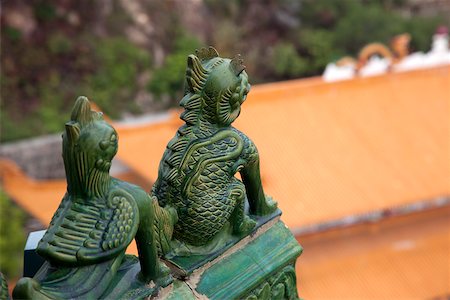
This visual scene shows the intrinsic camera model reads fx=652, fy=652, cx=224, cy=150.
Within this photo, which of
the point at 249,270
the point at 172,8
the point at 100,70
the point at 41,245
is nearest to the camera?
the point at 41,245

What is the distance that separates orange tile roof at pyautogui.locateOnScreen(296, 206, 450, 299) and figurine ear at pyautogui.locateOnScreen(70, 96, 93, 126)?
19.5 ft

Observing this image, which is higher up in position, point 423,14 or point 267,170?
point 267,170

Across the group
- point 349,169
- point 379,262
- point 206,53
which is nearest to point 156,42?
point 349,169

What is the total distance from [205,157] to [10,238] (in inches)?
334

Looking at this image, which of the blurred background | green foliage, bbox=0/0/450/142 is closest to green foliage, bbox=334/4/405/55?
green foliage, bbox=0/0/450/142

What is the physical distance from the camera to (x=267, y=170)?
7.85m

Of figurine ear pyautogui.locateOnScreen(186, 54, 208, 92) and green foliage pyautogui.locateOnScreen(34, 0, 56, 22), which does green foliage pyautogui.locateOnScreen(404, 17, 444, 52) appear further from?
figurine ear pyautogui.locateOnScreen(186, 54, 208, 92)

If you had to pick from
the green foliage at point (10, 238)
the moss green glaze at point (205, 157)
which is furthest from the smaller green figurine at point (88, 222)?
the green foliage at point (10, 238)

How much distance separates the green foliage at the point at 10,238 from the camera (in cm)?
955

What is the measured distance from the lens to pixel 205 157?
7.70 ft

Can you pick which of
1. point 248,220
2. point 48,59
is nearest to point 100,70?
point 48,59

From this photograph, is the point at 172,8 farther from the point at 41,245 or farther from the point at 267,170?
the point at 41,245

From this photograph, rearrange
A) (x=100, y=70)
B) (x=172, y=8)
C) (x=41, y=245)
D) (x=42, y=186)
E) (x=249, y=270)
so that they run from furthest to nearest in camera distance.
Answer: (x=172, y=8), (x=100, y=70), (x=42, y=186), (x=249, y=270), (x=41, y=245)

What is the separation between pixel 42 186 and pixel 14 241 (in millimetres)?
1109
